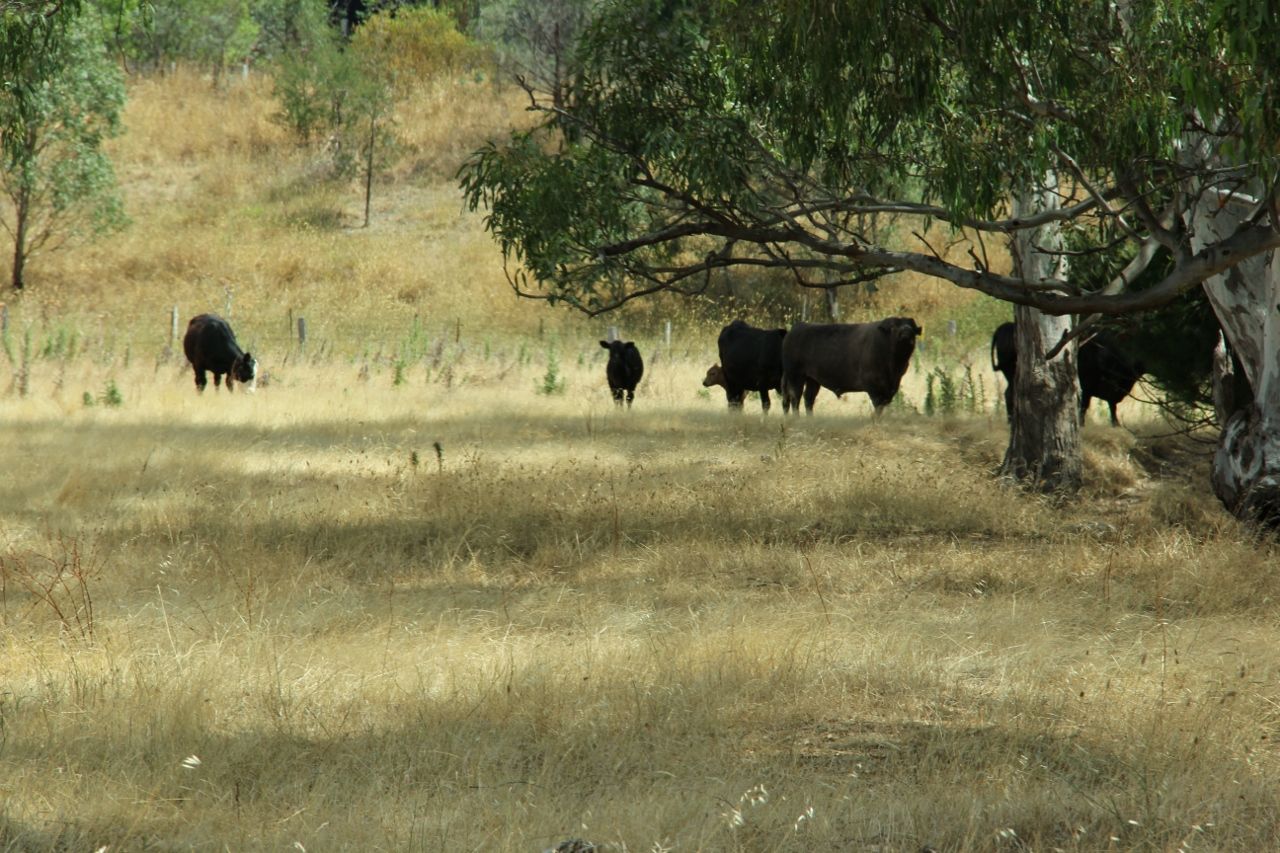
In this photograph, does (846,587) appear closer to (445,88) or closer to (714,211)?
(714,211)

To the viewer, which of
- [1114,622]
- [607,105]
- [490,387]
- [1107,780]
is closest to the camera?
[1107,780]

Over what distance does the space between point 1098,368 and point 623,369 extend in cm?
651

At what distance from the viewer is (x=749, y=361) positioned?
62.8 ft

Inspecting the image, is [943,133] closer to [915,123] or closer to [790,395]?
[915,123]

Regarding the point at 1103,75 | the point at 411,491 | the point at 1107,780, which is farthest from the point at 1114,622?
the point at 411,491

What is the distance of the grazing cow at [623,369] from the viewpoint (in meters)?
19.3

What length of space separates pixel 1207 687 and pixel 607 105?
6.68 m

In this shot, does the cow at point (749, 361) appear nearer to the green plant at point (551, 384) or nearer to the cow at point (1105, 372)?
the green plant at point (551, 384)

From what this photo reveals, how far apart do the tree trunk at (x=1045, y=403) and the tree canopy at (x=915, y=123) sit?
5.51 ft

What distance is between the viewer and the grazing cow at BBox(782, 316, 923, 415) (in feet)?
55.9

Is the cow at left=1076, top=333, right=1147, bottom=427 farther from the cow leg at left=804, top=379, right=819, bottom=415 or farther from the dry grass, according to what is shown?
the cow leg at left=804, top=379, right=819, bottom=415

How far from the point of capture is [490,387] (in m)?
21.9

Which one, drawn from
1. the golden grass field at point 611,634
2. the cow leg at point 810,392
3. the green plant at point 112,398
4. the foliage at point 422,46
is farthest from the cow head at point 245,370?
the foliage at point 422,46

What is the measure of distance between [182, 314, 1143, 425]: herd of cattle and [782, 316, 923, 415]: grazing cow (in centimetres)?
1
